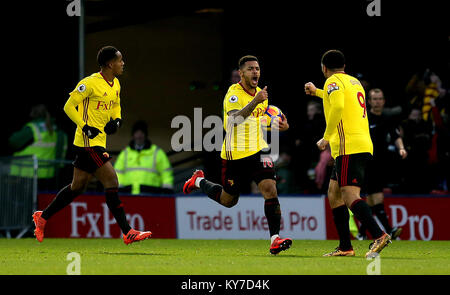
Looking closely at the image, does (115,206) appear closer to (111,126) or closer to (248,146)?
(111,126)

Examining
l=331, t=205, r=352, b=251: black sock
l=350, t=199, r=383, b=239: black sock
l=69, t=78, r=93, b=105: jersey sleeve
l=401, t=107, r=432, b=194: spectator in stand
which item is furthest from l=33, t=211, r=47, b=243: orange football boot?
l=401, t=107, r=432, b=194: spectator in stand

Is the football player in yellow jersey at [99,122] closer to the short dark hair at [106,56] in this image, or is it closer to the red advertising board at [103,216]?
the short dark hair at [106,56]

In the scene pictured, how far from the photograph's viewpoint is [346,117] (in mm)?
10406

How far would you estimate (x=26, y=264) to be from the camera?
978cm

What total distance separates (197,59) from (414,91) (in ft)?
16.3

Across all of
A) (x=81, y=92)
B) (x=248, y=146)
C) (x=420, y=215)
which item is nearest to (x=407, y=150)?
(x=420, y=215)

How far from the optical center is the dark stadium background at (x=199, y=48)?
19156 millimetres

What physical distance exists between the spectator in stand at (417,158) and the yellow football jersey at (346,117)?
5.90 metres

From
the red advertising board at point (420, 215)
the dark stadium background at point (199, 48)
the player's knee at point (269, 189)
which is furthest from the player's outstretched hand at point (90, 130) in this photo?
the dark stadium background at point (199, 48)

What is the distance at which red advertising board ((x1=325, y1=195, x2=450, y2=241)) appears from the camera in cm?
1534

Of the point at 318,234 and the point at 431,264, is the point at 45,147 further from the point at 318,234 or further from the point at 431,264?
the point at 431,264

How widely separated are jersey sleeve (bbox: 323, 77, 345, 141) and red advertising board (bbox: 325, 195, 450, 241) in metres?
5.52

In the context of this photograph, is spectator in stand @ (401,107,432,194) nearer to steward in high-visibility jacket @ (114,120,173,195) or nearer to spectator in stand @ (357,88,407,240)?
spectator in stand @ (357,88,407,240)
